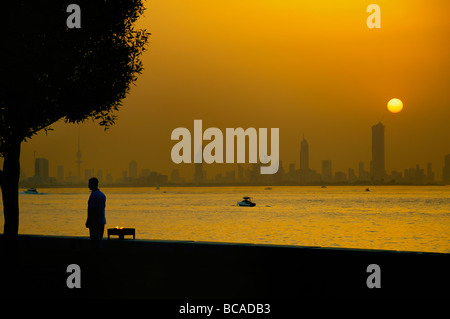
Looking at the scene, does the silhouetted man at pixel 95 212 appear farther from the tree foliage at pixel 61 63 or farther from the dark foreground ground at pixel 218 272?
the tree foliage at pixel 61 63

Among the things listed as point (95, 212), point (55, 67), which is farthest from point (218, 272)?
point (55, 67)

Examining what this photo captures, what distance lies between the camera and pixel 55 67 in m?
19.2

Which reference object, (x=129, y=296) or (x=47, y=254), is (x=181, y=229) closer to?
(x=47, y=254)

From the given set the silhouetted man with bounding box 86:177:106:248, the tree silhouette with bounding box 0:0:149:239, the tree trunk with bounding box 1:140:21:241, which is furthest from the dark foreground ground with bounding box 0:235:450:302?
the tree silhouette with bounding box 0:0:149:239

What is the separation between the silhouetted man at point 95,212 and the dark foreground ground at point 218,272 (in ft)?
2.56

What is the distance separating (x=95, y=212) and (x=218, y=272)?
3854mm

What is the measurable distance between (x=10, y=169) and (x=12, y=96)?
2.57 metres

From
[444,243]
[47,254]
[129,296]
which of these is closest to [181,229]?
[444,243]

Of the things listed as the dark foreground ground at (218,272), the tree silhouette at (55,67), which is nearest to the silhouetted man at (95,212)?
the dark foreground ground at (218,272)

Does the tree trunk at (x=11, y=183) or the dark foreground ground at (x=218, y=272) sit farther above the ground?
the tree trunk at (x=11, y=183)

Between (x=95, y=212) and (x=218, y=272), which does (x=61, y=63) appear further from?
(x=218, y=272)

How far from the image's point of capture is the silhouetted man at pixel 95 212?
672 inches

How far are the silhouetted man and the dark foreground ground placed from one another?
0.78m

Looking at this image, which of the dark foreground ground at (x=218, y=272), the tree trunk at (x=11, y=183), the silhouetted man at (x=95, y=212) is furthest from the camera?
the tree trunk at (x=11, y=183)
